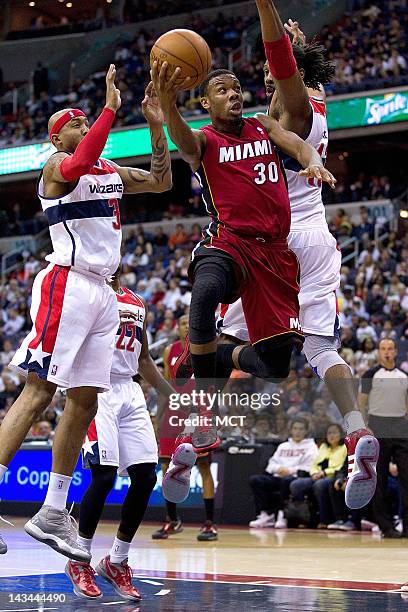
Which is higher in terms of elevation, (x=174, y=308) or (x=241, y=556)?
(x=174, y=308)

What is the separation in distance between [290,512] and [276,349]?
7.18 meters

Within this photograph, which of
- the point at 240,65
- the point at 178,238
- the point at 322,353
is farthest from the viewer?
the point at 240,65

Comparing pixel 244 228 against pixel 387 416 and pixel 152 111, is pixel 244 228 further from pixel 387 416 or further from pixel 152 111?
pixel 387 416

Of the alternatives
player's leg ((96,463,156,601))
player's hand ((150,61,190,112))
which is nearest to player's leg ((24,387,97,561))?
player's leg ((96,463,156,601))

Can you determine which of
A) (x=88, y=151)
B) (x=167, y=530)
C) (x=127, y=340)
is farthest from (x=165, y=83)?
(x=167, y=530)

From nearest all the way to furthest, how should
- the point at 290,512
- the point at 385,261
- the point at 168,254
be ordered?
the point at 290,512
the point at 385,261
the point at 168,254

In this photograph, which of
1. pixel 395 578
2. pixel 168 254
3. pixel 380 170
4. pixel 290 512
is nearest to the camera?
pixel 395 578

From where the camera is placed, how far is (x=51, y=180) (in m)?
6.07

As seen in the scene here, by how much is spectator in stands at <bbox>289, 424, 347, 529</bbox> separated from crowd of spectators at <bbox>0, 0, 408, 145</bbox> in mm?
11845

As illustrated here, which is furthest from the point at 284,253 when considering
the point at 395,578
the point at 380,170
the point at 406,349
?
the point at 380,170

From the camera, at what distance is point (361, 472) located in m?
5.93

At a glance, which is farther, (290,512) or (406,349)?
(406,349)

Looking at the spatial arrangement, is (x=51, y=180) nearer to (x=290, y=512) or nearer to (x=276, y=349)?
(x=276, y=349)

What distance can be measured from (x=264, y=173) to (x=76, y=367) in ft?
5.23
